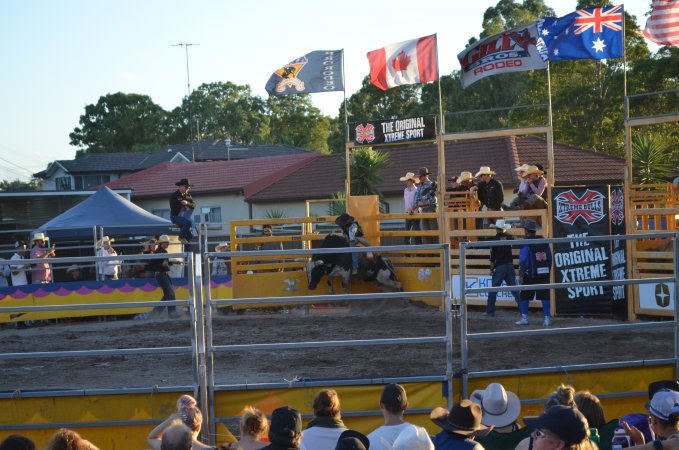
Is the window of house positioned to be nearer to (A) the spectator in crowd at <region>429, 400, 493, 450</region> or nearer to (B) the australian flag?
(B) the australian flag

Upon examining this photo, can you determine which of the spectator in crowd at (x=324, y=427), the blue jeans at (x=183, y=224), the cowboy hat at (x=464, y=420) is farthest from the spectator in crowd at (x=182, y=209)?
the cowboy hat at (x=464, y=420)

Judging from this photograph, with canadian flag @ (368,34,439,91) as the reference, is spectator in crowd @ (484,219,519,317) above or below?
below

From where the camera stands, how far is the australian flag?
15.7 m

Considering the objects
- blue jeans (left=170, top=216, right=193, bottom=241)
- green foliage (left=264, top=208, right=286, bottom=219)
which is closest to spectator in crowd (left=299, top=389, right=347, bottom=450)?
blue jeans (left=170, top=216, right=193, bottom=241)

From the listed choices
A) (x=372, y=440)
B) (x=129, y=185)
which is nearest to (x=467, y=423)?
(x=372, y=440)

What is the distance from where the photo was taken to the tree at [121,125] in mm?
89562

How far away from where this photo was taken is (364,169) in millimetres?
28844

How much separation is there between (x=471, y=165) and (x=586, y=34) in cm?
2164

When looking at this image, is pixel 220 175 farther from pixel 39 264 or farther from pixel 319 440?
pixel 319 440

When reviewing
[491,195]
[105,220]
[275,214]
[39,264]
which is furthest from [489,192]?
[275,214]

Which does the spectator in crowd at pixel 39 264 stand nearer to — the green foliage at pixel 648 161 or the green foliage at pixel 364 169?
the green foliage at pixel 364 169

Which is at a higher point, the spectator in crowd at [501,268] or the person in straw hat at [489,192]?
the person in straw hat at [489,192]

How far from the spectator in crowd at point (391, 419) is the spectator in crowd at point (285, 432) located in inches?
20.4

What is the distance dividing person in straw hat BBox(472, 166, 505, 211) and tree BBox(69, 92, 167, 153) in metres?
74.6
